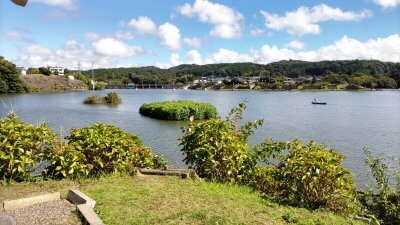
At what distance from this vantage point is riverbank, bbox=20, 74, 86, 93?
9319cm

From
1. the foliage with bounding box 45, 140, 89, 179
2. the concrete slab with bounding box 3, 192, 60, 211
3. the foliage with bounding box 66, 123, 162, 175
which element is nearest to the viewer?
the concrete slab with bounding box 3, 192, 60, 211

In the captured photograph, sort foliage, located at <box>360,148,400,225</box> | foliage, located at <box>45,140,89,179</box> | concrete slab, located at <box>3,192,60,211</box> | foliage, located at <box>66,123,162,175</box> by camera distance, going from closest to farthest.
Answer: concrete slab, located at <box>3,192,60,211</box> < foliage, located at <box>360,148,400,225</box> < foliage, located at <box>45,140,89,179</box> < foliage, located at <box>66,123,162,175</box>

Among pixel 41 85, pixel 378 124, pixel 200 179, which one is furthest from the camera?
pixel 41 85

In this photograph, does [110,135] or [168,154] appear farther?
[168,154]

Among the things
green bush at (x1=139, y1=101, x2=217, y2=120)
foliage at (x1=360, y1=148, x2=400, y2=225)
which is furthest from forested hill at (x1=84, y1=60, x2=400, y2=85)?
foliage at (x1=360, y1=148, x2=400, y2=225)

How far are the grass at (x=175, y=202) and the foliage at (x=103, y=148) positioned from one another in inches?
15.3

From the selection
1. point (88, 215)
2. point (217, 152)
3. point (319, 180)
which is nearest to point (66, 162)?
point (88, 215)

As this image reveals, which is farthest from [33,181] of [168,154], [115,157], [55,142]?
[168,154]

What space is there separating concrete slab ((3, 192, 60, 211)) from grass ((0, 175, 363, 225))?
454mm

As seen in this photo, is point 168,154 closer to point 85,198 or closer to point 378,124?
point 85,198

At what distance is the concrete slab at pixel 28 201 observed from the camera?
4945mm

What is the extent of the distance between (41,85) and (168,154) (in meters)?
91.4

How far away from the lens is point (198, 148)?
7148 millimetres

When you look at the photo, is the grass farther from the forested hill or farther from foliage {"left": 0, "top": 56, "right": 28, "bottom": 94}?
the forested hill
